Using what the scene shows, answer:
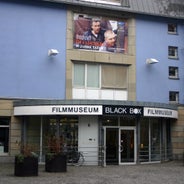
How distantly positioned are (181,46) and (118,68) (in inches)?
208

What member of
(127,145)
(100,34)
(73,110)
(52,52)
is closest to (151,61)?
(100,34)

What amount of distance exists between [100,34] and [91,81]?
3075mm

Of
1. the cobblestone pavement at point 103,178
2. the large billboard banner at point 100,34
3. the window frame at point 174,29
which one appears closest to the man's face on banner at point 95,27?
the large billboard banner at point 100,34

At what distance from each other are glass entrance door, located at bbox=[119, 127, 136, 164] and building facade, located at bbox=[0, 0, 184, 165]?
0.06 meters

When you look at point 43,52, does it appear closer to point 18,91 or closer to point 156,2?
point 18,91

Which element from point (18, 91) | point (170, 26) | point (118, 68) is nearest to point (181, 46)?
point (170, 26)

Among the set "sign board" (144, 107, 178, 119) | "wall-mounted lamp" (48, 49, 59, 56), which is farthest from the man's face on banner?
"sign board" (144, 107, 178, 119)

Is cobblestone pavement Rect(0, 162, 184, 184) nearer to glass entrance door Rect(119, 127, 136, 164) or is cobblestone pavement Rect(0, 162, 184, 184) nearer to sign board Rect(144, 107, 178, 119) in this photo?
glass entrance door Rect(119, 127, 136, 164)

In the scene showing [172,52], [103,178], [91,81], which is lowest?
[103,178]

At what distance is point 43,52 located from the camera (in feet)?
83.6

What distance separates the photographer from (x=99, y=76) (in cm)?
2659

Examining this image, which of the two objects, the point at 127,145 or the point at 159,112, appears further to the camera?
the point at 159,112

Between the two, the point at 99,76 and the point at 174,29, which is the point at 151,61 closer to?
the point at 99,76

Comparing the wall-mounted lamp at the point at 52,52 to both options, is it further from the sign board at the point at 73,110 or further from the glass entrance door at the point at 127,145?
the glass entrance door at the point at 127,145
